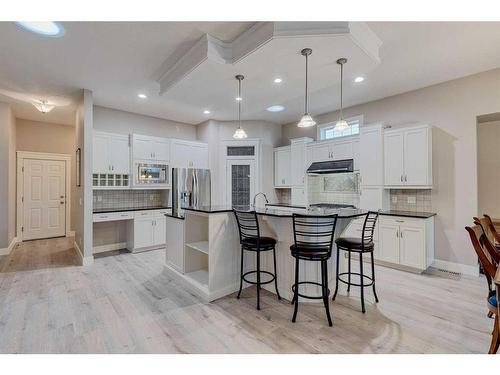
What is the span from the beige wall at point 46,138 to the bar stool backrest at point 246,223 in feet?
15.7

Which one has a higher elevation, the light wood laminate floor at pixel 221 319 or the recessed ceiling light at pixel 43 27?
the recessed ceiling light at pixel 43 27

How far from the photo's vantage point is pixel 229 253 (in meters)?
3.20

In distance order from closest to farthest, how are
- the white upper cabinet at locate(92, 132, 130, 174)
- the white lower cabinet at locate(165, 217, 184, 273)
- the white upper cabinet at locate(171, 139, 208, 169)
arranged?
the white lower cabinet at locate(165, 217, 184, 273), the white upper cabinet at locate(92, 132, 130, 174), the white upper cabinet at locate(171, 139, 208, 169)

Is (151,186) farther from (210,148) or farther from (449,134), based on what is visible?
(449,134)

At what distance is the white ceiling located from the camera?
2660 mm

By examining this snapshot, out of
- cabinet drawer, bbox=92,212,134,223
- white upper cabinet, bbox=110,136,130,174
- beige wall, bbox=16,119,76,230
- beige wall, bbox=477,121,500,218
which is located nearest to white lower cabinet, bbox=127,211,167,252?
cabinet drawer, bbox=92,212,134,223

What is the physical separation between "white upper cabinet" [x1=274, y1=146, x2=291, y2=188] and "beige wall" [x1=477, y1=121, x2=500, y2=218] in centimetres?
347

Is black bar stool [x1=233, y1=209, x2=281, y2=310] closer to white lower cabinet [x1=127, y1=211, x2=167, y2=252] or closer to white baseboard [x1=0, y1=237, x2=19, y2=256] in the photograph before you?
white lower cabinet [x1=127, y1=211, x2=167, y2=252]

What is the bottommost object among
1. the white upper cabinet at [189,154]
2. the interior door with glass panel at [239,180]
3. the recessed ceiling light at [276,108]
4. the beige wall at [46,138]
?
the interior door with glass panel at [239,180]

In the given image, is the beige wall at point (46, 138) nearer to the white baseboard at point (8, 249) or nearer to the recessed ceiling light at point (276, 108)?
the white baseboard at point (8, 249)

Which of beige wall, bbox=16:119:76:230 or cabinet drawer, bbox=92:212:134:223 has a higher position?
beige wall, bbox=16:119:76:230

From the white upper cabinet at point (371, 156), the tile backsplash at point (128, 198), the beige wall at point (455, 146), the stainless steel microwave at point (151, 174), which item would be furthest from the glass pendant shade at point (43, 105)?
the beige wall at point (455, 146)

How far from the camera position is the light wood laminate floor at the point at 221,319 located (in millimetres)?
2115

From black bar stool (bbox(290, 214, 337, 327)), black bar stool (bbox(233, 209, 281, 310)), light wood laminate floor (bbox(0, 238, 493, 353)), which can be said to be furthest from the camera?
black bar stool (bbox(233, 209, 281, 310))
